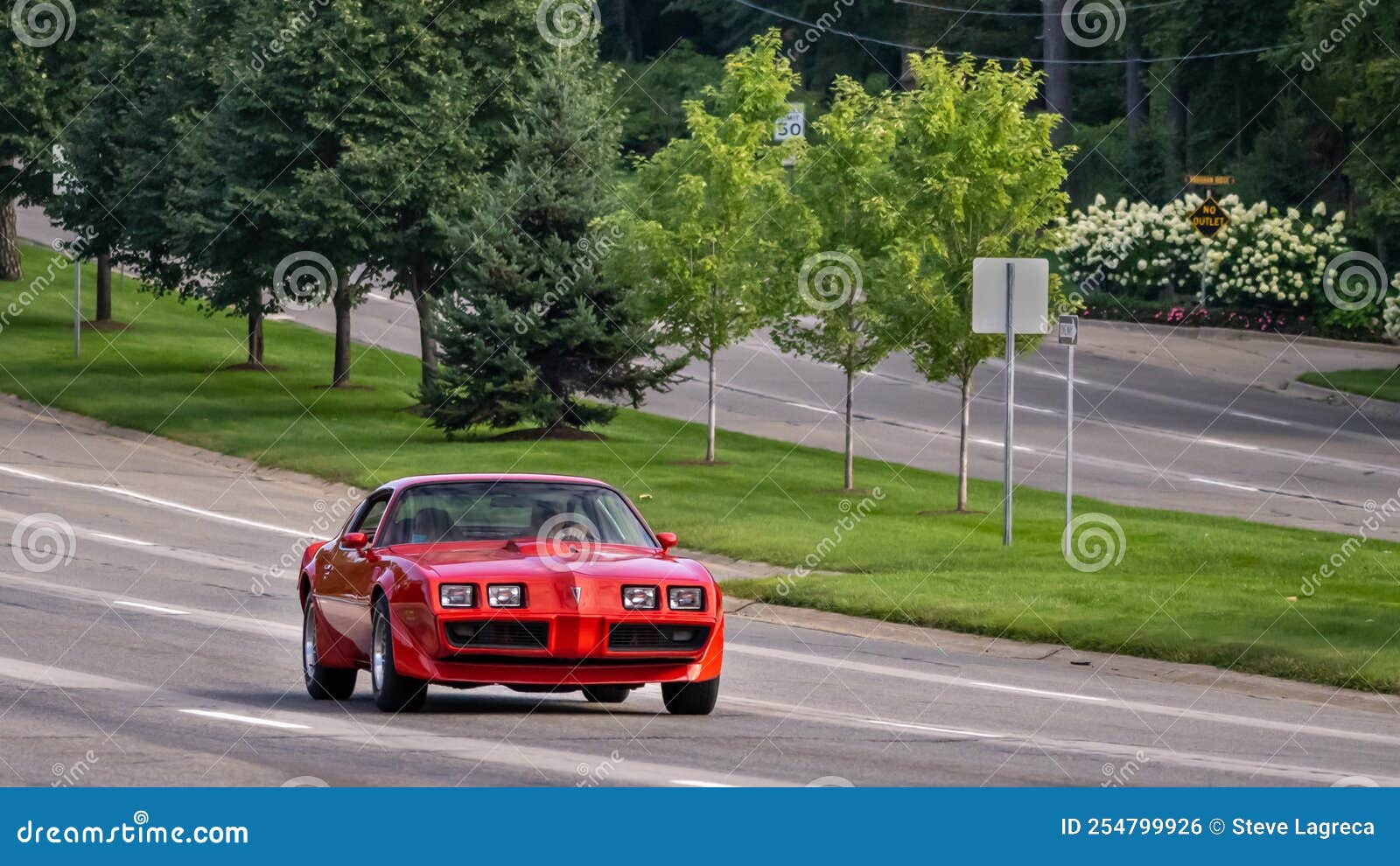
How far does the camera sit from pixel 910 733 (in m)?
12.5

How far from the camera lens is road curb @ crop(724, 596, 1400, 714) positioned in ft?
51.8

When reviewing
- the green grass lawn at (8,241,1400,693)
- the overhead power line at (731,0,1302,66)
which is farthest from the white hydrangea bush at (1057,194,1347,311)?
the green grass lawn at (8,241,1400,693)

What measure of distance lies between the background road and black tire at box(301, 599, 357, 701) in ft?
57.3

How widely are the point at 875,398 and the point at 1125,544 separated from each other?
60.3 feet

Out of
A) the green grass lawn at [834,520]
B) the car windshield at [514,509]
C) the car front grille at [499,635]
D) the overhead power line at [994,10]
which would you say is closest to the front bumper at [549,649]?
the car front grille at [499,635]

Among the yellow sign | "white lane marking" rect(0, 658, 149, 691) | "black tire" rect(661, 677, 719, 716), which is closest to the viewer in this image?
"black tire" rect(661, 677, 719, 716)

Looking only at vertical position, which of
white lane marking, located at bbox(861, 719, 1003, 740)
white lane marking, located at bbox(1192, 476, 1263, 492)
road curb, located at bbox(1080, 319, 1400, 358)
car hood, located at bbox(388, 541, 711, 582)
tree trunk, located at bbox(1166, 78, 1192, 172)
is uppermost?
tree trunk, located at bbox(1166, 78, 1192, 172)

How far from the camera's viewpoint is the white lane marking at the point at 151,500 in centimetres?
2733

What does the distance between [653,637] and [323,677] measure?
8.52ft

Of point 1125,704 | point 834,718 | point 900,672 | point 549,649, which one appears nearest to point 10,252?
point 900,672

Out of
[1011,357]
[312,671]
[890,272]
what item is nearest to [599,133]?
[890,272]

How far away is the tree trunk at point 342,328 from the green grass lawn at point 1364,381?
20.2m

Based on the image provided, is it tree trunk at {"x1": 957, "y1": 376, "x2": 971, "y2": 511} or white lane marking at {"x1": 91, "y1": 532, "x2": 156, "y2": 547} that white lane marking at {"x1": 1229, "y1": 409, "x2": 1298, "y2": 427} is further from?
white lane marking at {"x1": 91, "y1": 532, "x2": 156, "y2": 547}

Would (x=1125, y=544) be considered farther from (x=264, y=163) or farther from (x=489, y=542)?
(x=264, y=163)
